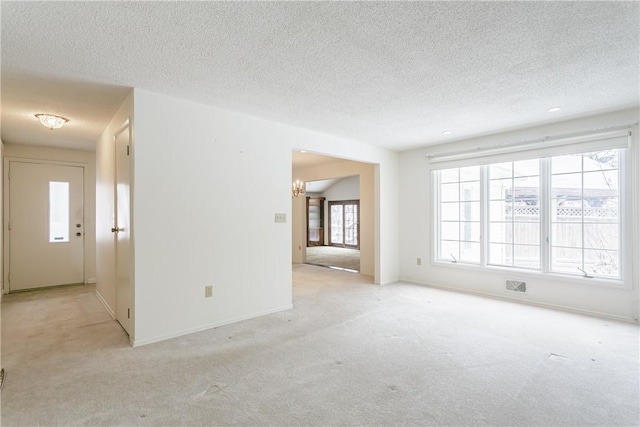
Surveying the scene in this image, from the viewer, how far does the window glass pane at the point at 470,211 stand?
5.16 metres

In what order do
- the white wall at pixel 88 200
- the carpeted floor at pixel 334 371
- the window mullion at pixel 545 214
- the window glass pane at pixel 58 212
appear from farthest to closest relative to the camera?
1. the white wall at pixel 88 200
2. the window glass pane at pixel 58 212
3. the window mullion at pixel 545 214
4. the carpeted floor at pixel 334 371

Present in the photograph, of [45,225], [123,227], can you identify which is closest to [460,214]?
[123,227]

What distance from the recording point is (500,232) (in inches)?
193

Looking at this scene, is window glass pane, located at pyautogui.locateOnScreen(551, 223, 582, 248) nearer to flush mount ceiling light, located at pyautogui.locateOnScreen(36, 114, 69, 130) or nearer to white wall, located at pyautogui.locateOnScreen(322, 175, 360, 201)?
flush mount ceiling light, located at pyautogui.locateOnScreen(36, 114, 69, 130)

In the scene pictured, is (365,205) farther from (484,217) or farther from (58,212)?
(58,212)

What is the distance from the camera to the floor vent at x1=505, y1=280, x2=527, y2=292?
15.0 feet

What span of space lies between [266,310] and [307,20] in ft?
10.9

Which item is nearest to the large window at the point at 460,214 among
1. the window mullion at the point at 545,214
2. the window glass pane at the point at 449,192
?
the window glass pane at the point at 449,192

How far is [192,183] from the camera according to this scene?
3.45m

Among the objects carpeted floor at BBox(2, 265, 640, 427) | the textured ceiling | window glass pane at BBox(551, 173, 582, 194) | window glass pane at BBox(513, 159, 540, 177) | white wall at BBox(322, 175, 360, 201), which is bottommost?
carpeted floor at BBox(2, 265, 640, 427)

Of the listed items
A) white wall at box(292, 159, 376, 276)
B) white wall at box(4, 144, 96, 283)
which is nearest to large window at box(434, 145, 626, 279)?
white wall at box(292, 159, 376, 276)

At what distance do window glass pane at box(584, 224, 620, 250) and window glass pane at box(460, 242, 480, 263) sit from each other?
1.41m

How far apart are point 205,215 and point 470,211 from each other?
4239 mm

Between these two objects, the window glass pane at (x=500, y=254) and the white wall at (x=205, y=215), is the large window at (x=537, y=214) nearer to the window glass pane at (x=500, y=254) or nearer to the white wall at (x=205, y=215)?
the window glass pane at (x=500, y=254)
